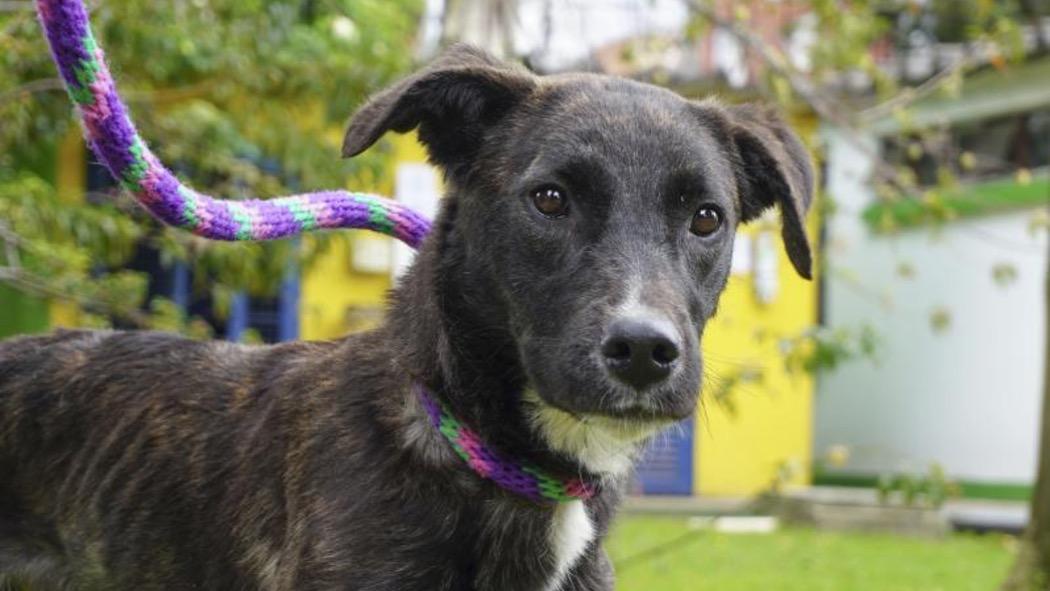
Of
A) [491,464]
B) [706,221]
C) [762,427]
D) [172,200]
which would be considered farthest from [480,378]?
[762,427]

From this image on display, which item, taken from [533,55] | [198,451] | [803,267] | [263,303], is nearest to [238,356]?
[198,451]

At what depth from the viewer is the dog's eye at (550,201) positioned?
3.12m

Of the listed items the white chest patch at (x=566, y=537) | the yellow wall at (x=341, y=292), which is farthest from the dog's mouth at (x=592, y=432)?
the yellow wall at (x=341, y=292)

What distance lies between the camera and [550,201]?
10.3 ft

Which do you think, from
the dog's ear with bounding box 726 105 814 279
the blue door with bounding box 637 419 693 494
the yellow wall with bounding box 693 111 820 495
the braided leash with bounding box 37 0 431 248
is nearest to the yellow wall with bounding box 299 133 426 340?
the blue door with bounding box 637 419 693 494

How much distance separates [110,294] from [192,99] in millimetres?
3299

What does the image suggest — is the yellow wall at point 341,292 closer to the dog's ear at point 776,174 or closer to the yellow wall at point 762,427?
the yellow wall at point 762,427

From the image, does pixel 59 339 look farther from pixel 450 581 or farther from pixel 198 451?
pixel 450 581

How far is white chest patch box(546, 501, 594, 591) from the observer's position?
3199 mm

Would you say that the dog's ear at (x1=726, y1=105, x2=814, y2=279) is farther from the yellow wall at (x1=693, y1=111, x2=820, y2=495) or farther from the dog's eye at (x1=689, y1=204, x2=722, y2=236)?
the yellow wall at (x1=693, y1=111, x2=820, y2=495)

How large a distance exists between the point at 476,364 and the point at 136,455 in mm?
1002

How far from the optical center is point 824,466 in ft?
59.0

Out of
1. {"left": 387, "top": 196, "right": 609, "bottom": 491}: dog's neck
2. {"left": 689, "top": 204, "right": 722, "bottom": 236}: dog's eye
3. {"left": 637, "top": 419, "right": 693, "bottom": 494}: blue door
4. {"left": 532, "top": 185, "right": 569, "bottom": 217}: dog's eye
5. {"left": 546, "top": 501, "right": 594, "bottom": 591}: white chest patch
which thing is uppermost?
{"left": 532, "top": 185, "right": 569, "bottom": 217}: dog's eye

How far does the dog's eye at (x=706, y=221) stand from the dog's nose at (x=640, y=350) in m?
0.43
